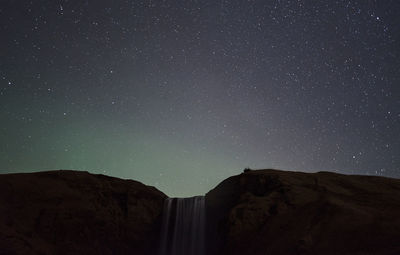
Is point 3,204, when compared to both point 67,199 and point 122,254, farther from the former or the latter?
point 122,254

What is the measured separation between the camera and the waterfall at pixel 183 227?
24.5 meters

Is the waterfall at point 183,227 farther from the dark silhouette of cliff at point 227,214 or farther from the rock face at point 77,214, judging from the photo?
the rock face at point 77,214

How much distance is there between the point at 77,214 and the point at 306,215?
16.5 m

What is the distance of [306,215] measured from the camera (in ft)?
66.2

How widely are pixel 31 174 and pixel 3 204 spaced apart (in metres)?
3.43

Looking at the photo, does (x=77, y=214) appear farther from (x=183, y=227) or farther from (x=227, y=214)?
(x=227, y=214)

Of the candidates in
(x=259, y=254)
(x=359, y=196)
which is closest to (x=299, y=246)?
(x=259, y=254)

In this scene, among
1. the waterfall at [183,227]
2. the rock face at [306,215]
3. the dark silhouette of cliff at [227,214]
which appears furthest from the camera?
the waterfall at [183,227]

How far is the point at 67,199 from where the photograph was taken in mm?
24594

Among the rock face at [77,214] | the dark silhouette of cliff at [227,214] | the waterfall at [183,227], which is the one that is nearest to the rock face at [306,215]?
the dark silhouette of cliff at [227,214]

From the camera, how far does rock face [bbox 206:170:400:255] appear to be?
18.2 m

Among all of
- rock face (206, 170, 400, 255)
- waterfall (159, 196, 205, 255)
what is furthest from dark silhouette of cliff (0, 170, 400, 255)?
waterfall (159, 196, 205, 255)

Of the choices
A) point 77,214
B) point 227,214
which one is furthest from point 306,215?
point 77,214

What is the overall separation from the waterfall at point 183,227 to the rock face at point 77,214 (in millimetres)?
828
